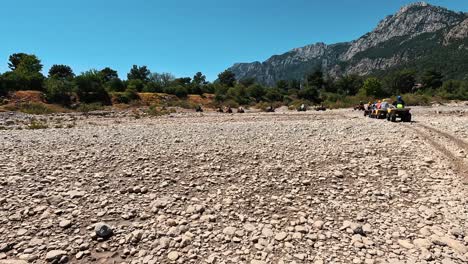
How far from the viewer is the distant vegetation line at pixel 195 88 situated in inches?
2063

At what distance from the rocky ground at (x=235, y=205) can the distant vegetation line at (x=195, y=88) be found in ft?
143

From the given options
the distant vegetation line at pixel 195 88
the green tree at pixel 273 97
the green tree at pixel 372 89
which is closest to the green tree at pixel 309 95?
the distant vegetation line at pixel 195 88

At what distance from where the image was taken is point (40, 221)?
586 cm

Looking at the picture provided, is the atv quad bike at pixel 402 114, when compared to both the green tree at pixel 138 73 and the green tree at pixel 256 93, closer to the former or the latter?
the green tree at pixel 256 93

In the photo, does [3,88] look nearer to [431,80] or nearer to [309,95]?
[309,95]

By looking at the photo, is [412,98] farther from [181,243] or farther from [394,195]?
[181,243]

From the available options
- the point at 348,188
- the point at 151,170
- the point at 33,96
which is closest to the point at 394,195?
the point at 348,188

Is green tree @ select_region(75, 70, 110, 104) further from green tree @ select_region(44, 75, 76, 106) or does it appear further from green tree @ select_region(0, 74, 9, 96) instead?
green tree @ select_region(0, 74, 9, 96)

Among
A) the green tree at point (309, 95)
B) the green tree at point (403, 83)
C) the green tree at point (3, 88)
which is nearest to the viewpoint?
the green tree at point (3, 88)

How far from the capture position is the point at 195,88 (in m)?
73.3

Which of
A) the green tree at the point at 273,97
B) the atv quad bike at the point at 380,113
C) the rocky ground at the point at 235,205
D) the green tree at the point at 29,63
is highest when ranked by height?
the green tree at the point at 29,63

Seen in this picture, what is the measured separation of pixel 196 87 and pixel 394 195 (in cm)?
6932

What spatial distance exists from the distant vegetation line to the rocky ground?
143 ft

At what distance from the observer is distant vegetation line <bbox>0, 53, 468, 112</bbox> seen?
2063 inches
